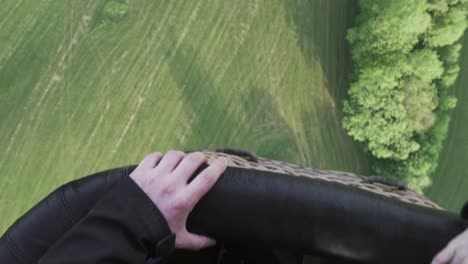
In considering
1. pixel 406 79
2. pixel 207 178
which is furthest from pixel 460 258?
pixel 406 79

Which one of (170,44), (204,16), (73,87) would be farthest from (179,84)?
(73,87)

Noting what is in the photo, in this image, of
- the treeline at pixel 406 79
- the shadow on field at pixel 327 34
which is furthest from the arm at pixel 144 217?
the shadow on field at pixel 327 34

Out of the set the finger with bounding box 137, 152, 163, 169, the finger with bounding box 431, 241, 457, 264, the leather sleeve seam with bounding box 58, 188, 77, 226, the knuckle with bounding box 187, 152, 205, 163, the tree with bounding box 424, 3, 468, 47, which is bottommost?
the leather sleeve seam with bounding box 58, 188, 77, 226

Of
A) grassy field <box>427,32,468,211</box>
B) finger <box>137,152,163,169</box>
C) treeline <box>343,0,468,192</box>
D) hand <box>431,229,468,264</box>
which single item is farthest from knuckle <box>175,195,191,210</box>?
grassy field <box>427,32,468,211</box>

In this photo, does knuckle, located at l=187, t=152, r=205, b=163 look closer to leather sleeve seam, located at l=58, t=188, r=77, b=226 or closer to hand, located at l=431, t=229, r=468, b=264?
leather sleeve seam, located at l=58, t=188, r=77, b=226

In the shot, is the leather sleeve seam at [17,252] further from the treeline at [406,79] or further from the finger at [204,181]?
the treeline at [406,79]

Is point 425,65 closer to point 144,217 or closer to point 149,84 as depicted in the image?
point 149,84
